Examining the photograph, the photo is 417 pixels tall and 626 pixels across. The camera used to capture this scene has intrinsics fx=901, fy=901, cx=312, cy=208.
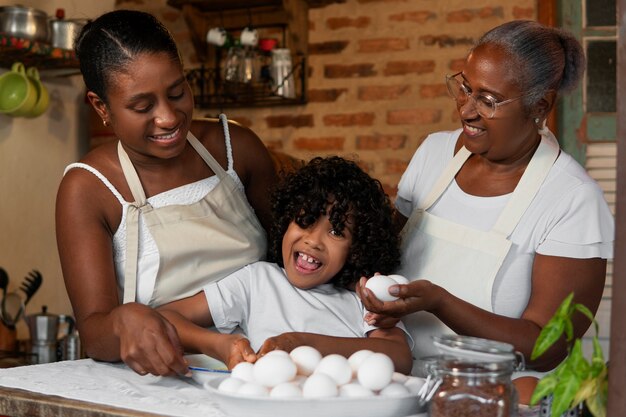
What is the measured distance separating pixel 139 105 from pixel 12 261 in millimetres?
2256

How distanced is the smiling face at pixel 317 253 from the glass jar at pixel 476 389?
694 millimetres

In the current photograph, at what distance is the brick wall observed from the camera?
393cm

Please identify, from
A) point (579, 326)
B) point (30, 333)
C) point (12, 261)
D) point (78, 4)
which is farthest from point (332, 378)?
point (78, 4)

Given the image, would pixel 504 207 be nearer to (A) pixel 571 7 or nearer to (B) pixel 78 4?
(A) pixel 571 7

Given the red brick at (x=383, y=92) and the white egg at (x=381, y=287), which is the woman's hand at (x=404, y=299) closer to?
the white egg at (x=381, y=287)

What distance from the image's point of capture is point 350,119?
4.10 meters

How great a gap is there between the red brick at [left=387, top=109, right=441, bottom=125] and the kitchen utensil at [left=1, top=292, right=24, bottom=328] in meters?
1.75

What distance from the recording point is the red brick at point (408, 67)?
3.97 meters

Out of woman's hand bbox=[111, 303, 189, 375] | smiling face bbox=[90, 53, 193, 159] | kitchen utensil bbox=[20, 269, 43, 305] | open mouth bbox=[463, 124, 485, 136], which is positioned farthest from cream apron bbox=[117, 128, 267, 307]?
kitchen utensil bbox=[20, 269, 43, 305]

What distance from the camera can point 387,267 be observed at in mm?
1921

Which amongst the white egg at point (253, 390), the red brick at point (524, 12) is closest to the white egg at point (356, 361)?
the white egg at point (253, 390)

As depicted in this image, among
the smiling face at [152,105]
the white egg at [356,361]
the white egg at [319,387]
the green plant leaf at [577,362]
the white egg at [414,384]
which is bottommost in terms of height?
the white egg at [414,384]

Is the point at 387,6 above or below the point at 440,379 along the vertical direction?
above

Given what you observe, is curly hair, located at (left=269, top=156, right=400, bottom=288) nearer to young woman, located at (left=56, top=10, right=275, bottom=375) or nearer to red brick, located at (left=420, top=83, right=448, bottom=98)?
young woman, located at (left=56, top=10, right=275, bottom=375)
